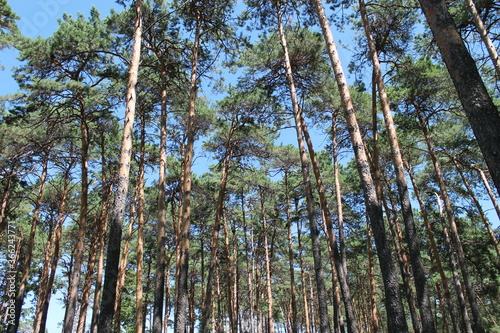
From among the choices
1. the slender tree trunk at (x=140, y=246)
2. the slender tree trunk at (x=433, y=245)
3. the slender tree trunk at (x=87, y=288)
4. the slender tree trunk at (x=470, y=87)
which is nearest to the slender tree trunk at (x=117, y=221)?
the slender tree trunk at (x=140, y=246)

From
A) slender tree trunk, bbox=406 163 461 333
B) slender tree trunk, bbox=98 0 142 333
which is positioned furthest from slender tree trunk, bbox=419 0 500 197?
slender tree trunk, bbox=406 163 461 333

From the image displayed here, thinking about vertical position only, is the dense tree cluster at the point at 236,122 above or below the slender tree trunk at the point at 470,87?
above

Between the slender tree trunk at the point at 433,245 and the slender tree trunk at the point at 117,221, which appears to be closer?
the slender tree trunk at the point at 117,221

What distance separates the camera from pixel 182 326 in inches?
328

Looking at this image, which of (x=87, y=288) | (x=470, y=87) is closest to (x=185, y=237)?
(x=87, y=288)

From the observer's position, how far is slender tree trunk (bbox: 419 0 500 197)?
9.57 ft

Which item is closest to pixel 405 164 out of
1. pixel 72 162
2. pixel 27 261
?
pixel 72 162

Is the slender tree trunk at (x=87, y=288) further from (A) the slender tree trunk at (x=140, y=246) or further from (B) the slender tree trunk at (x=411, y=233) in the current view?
(B) the slender tree trunk at (x=411, y=233)

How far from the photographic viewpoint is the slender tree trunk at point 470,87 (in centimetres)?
292

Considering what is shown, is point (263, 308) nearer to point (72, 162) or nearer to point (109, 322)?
point (72, 162)

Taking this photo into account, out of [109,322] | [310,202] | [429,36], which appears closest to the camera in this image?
[109,322]

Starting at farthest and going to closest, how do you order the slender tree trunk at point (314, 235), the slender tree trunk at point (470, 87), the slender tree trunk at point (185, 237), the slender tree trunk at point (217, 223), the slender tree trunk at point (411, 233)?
the slender tree trunk at point (217, 223) < the slender tree trunk at point (314, 235) < the slender tree trunk at point (185, 237) < the slender tree trunk at point (411, 233) < the slender tree trunk at point (470, 87)

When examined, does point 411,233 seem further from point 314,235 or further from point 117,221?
point 117,221

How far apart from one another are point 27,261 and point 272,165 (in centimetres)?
1278
